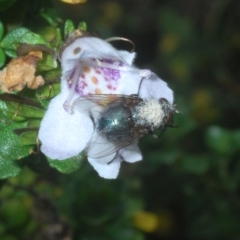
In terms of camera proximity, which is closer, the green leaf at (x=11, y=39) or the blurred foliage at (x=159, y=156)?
the green leaf at (x=11, y=39)

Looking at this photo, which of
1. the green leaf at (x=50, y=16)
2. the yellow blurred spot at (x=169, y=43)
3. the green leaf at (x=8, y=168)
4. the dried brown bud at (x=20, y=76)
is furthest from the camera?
the yellow blurred spot at (x=169, y=43)

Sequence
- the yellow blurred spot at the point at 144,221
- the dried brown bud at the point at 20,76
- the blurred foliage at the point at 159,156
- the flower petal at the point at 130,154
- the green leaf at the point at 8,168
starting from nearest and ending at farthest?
1. the dried brown bud at the point at 20,76
2. the flower petal at the point at 130,154
3. the green leaf at the point at 8,168
4. the blurred foliage at the point at 159,156
5. the yellow blurred spot at the point at 144,221

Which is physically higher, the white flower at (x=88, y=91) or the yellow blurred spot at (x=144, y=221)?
the white flower at (x=88, y=91)

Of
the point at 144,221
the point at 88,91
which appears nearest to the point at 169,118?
the point at 88,91

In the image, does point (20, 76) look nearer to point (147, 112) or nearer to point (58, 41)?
point (58, 41)

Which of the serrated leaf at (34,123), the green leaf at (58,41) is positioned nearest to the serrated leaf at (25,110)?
the serrated leaf at (34,123)

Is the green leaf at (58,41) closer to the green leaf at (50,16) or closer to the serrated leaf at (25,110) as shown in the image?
the serrated leaf at (25,110)
